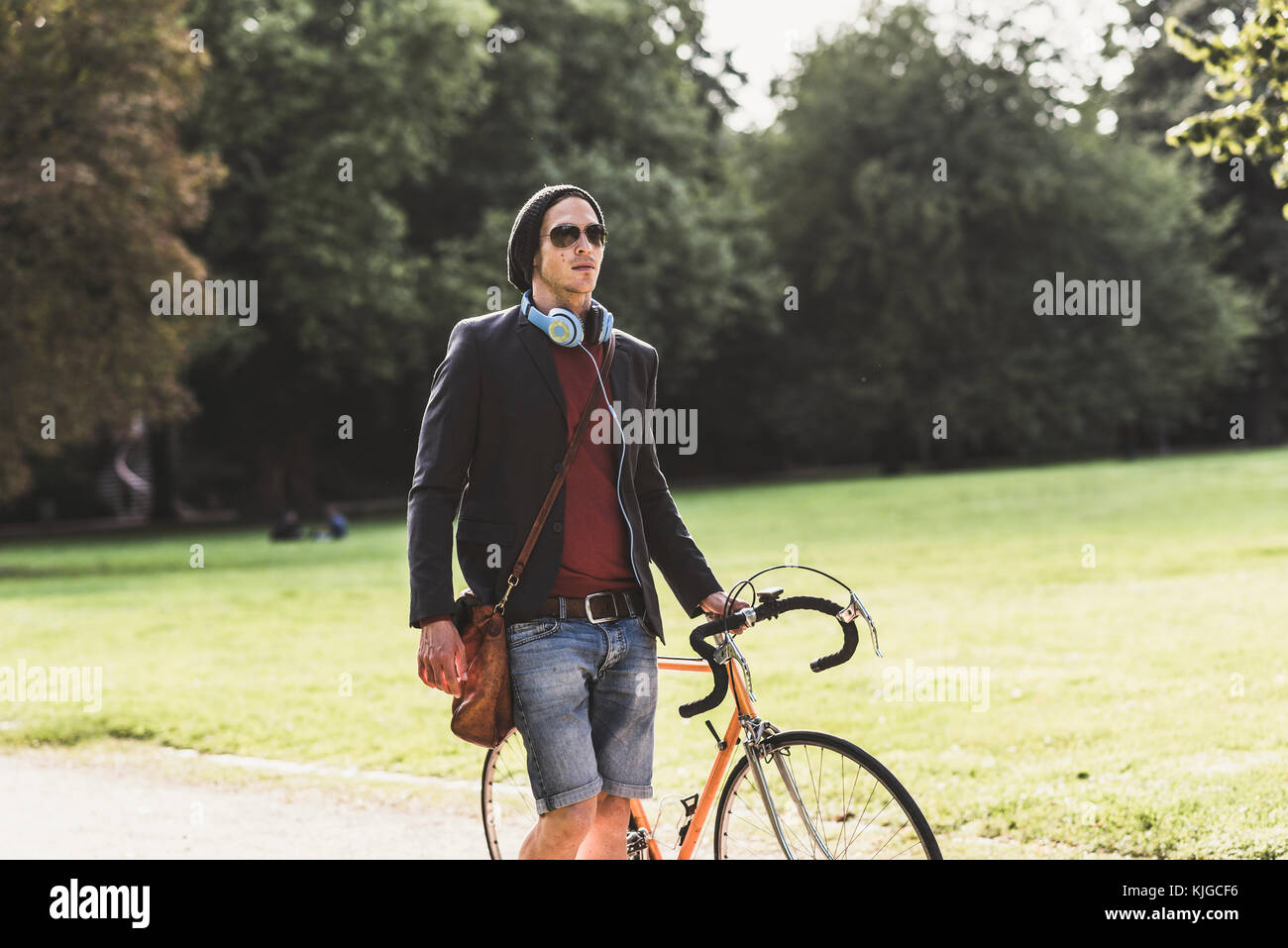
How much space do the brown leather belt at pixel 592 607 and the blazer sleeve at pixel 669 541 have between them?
0.37 m

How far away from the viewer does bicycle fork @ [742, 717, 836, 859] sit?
3.82 m

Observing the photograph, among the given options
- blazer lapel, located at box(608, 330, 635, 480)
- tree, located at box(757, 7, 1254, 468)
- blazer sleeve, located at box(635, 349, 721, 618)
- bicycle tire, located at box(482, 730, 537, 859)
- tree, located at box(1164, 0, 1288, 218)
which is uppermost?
tree, located at box(757, 7, 1254, 468)

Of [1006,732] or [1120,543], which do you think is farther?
[1120,543]

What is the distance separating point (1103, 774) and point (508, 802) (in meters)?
3.53

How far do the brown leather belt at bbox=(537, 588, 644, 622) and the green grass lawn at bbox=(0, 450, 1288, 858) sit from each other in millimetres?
2978

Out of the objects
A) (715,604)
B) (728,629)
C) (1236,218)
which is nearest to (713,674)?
(728,629)

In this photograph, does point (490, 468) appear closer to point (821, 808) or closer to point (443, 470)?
point (443, 470)

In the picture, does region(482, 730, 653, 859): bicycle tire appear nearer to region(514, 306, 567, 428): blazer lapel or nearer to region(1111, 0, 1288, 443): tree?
region(514, 306, 567, 428): blazer lapel

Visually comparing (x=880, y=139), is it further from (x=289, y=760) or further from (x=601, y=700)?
(x=601, y=700)

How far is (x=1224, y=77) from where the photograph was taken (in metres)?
7.85

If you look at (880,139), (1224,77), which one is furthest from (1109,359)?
(1224,77)

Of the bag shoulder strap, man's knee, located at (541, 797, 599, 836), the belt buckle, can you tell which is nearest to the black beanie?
the bag shoulder strap

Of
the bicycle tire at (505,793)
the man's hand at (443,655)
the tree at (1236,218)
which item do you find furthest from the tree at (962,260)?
the man's hand at (443,655)

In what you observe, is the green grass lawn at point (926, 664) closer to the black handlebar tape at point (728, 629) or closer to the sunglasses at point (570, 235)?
the black handlebar tape at point (728, 629)
